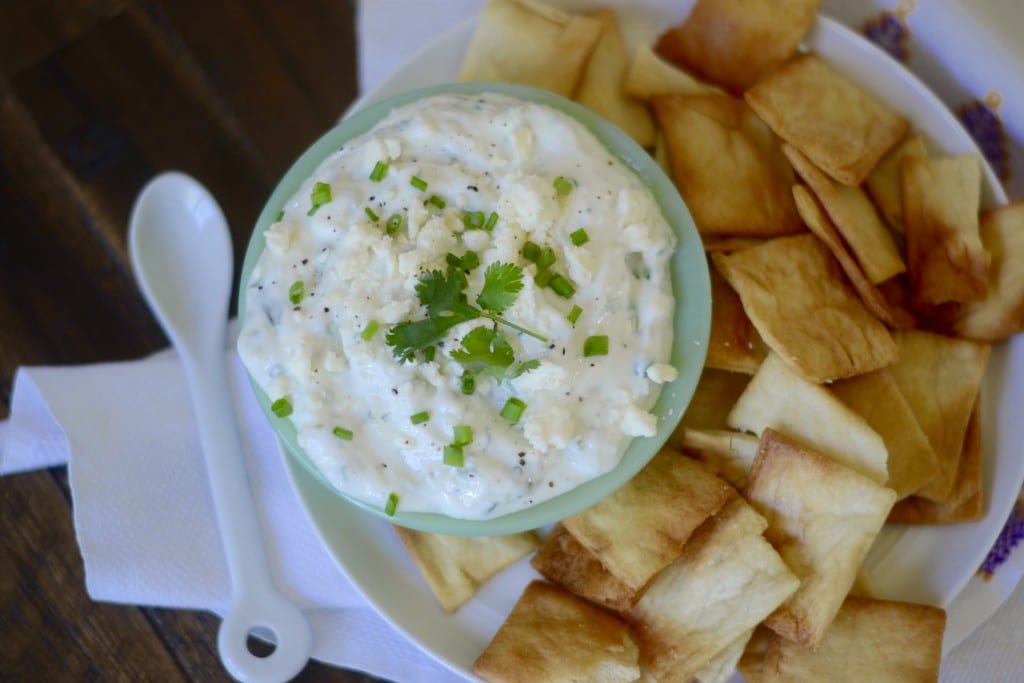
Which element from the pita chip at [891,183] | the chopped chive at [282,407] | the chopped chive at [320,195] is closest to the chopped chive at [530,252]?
the chopped chive at [320,195]

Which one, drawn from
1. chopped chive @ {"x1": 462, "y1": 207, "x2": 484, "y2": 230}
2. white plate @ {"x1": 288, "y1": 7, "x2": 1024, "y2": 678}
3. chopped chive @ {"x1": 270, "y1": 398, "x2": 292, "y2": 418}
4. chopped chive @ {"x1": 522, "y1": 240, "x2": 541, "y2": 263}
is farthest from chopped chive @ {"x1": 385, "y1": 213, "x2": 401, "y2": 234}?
white plate @ {"x1": 288, "y1": 7, "x2": 1024, "y2": 678}

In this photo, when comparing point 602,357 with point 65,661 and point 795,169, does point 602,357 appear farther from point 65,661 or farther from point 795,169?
point 65,661

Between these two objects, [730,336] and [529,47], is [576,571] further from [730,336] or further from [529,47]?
[529,47]

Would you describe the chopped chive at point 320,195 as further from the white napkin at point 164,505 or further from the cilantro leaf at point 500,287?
the white napkin at point 164,505

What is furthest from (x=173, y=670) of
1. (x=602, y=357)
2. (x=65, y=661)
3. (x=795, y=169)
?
(x=795, y=169)

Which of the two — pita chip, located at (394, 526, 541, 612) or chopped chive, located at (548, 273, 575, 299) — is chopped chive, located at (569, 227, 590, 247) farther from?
pita chip, located at (394, 526, 541, 612)

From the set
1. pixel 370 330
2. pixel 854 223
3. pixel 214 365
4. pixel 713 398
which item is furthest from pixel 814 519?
pixel 214 365
